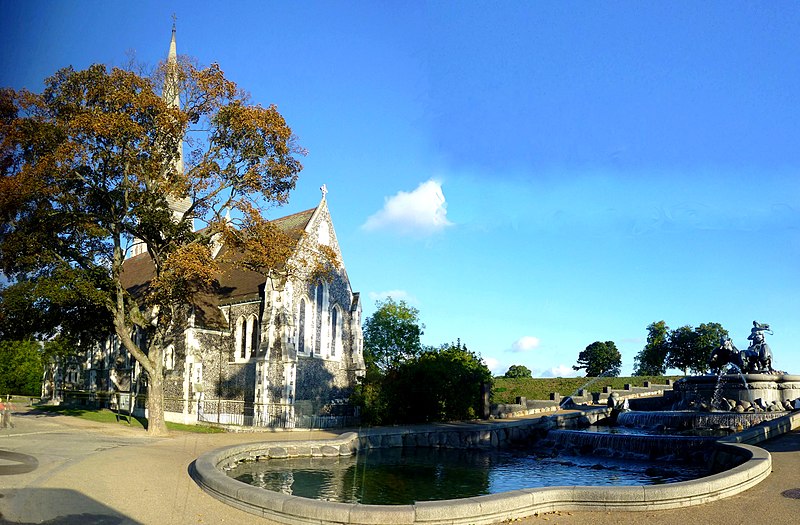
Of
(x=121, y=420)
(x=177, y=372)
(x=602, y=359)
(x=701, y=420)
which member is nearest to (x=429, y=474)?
(x=701, y=420)

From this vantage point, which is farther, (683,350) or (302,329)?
(683,350)

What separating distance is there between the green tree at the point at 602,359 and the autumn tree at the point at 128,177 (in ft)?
299

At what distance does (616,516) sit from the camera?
9633 mm

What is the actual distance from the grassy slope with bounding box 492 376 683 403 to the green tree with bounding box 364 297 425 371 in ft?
32.9

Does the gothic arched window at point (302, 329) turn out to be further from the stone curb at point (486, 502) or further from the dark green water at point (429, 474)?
the stone curb at point (486, 502)

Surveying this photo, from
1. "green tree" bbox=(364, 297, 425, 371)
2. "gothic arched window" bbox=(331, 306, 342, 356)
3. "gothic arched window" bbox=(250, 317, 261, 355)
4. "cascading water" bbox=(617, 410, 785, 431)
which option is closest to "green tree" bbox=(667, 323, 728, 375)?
"green tree" bbox=(364, 297, 425, 371)

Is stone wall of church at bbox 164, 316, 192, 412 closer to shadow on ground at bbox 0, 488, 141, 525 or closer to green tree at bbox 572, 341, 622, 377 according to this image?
shadow on ground at bbox 0, 488, 141, 525

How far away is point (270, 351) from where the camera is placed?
3112 cm

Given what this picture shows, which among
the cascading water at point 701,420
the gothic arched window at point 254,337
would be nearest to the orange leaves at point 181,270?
the gothic arched window at point 254,337

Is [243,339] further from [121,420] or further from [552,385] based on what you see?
[552,385]

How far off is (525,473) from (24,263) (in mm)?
21921

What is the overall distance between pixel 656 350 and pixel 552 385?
39188mm

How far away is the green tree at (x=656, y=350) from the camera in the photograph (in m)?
85.5

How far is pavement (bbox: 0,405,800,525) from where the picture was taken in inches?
364
